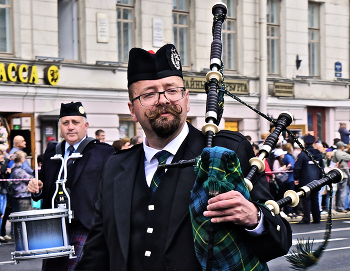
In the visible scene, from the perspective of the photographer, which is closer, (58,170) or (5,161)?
(58,170)

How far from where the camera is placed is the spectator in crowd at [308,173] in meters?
12.9

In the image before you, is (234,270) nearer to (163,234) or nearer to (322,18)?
(163,234)

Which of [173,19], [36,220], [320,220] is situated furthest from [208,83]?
[173,19]

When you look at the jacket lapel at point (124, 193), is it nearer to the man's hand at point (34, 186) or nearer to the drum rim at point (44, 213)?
the drum rim at point (44, 213)

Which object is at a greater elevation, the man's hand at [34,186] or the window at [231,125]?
the window at [231,125]

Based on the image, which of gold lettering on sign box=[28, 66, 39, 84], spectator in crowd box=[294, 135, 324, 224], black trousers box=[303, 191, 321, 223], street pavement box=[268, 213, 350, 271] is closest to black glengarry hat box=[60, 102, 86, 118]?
street pavement box=[268, 213, 350, 271]

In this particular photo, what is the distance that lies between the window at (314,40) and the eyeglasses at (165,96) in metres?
23.5

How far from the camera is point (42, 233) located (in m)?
5.39

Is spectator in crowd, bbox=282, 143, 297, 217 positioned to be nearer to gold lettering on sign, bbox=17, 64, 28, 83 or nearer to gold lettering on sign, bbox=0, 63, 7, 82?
gold lettering on sign, bbox=17, 64, 28, 83

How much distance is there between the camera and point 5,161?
1167 centimetres

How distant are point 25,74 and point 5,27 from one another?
1445mm

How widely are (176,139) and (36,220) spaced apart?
2.82 m

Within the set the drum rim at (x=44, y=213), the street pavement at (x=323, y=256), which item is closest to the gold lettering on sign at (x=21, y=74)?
the street pavement at (x=323, y=256)

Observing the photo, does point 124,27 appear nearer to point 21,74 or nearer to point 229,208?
point 21,74
